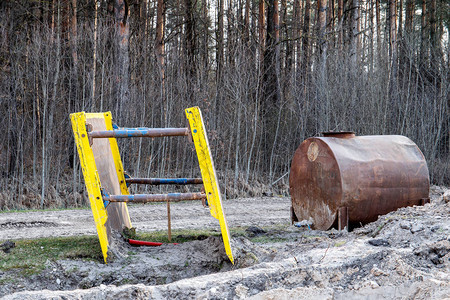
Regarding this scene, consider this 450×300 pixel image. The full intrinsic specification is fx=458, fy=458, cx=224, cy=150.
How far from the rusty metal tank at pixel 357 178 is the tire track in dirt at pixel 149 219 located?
1997 millimetres

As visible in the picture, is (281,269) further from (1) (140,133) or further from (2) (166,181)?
(2) (166,181)

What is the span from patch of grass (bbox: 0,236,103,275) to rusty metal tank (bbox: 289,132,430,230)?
3436 mm

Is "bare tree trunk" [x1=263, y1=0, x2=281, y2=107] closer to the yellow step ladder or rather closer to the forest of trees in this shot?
the forest of trees

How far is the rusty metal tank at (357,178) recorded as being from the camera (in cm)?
680

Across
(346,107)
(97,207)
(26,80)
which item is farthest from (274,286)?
(346,107)

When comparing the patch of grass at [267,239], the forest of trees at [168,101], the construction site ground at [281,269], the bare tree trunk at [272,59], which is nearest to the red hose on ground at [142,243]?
the construction site ground at [281,269]

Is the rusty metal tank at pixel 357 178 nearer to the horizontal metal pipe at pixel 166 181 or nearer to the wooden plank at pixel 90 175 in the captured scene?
the horizontal metal pipe at pixel 166 181

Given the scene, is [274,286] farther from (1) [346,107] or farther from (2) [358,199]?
(1) [346,107]

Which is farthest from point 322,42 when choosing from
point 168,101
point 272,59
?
point 168,101

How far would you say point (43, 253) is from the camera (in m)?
5.29

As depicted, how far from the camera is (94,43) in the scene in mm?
13555

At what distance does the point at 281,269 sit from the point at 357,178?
296 cm

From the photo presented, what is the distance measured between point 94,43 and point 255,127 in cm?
556

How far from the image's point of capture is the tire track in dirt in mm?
8281
